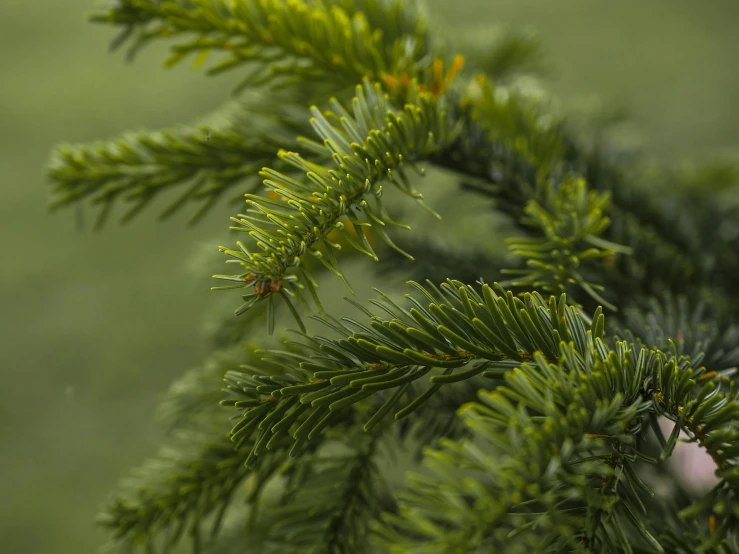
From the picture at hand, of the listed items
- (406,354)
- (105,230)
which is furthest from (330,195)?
(105,230)

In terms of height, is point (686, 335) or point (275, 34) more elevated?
point (275, 34)

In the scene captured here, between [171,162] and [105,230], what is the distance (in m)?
0.92

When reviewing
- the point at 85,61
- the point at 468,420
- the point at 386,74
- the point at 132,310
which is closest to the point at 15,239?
the point at 132,310

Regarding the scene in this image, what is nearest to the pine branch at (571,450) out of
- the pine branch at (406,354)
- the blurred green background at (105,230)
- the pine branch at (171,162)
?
the pine branch at (406,354)

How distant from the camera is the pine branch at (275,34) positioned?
0.76 ft

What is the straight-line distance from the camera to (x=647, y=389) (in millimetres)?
156

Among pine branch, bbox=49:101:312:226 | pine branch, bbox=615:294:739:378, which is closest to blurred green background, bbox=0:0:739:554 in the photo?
pine branch, bbox=49:101:312:226

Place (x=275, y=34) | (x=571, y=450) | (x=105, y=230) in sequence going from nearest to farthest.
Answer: (x=571, y=450) < (x=275, y=34) < (x=105, y=230)

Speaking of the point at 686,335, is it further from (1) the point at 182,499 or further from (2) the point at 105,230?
(2) the point at 105,230

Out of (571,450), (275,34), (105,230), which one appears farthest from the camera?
(105,230)

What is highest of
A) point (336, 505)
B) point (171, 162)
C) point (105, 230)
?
point (105, 230)

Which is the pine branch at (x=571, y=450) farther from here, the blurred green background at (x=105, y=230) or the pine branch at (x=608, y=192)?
the blurred green background at (x=105, y=230)

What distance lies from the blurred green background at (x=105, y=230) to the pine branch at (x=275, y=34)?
47 centimetres

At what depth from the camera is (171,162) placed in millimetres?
241
